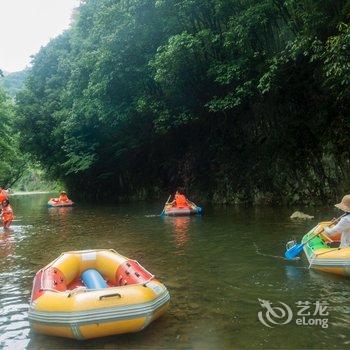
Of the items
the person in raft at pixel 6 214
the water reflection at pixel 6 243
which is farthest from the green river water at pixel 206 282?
the person in raft at pixel 6 214

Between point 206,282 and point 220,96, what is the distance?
12970 mm

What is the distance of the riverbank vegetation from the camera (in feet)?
49.8

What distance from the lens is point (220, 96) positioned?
62.2 ft

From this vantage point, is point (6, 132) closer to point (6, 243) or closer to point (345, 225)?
point (6, 243)

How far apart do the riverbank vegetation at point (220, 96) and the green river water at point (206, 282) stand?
417 centimetres

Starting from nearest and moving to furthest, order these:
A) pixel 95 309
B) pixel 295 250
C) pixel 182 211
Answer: pixel 95 309 → pixel 295 250 → pixel 182 211

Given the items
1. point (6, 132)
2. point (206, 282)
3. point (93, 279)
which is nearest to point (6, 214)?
point (93, 279)

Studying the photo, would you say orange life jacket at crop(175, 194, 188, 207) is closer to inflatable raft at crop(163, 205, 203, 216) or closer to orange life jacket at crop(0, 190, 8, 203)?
inflatable raft at crop(163, 205, 203, 216)

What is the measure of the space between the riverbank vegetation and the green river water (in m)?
4.17

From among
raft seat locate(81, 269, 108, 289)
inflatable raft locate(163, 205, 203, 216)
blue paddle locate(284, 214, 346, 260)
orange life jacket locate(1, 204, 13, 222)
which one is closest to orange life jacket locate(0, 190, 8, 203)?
orange life jacket locate(1, 204, 13, 222)

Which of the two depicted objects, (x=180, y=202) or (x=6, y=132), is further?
(x=6, y=132)

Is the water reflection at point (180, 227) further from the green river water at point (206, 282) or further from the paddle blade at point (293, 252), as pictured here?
the paddle blade at point (293, 252)

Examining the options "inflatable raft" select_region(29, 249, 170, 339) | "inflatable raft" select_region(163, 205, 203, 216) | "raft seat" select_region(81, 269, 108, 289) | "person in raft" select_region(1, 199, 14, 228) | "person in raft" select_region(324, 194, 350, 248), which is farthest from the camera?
"inflatable raft" select_region(163, 205, 203, 216)

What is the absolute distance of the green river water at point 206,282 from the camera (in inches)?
192
